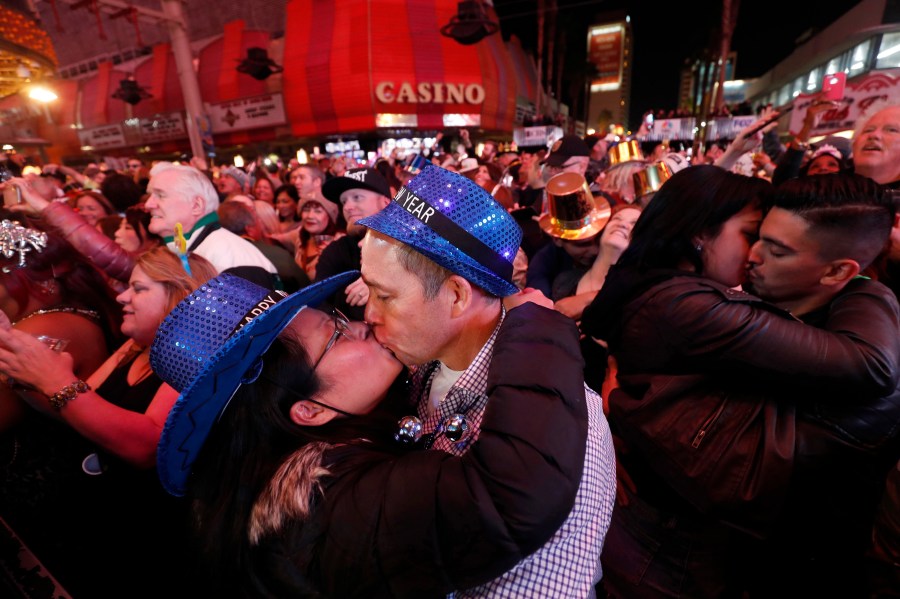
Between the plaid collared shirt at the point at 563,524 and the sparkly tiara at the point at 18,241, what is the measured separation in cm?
258

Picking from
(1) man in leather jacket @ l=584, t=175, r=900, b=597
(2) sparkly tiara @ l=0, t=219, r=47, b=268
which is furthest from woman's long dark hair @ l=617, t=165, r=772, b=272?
(2) sparkly tiara @ l=0, t=219, r=47, b=268

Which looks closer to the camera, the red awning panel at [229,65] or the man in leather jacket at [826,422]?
the man in leather jacket at [826,422]

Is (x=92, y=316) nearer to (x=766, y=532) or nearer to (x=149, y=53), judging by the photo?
(x=766, y=532)

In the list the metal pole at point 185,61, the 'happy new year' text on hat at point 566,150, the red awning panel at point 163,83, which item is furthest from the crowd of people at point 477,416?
the red awning panel at point 163,83

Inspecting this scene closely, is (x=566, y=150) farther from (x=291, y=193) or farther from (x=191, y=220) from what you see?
(x=291, y=193)

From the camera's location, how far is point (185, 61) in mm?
16172

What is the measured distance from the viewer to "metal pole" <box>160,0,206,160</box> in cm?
1496

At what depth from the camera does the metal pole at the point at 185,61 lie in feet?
49.1

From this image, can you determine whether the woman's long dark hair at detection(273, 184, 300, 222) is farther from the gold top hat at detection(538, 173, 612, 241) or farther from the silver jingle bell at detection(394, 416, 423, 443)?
the silver jingle bell at detection(394, 416, 423, 443)

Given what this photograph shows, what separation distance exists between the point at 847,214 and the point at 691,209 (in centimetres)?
50

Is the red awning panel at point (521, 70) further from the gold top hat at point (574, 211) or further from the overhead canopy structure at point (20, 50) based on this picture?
the gold top hat at point (574, 211)

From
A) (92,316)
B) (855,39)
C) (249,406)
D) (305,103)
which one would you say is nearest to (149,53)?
(305,103)

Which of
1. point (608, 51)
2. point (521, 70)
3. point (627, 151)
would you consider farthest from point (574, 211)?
point (608, 51)

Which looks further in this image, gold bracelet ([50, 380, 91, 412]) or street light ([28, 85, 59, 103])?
street light ([28, 85, 59, 103])
